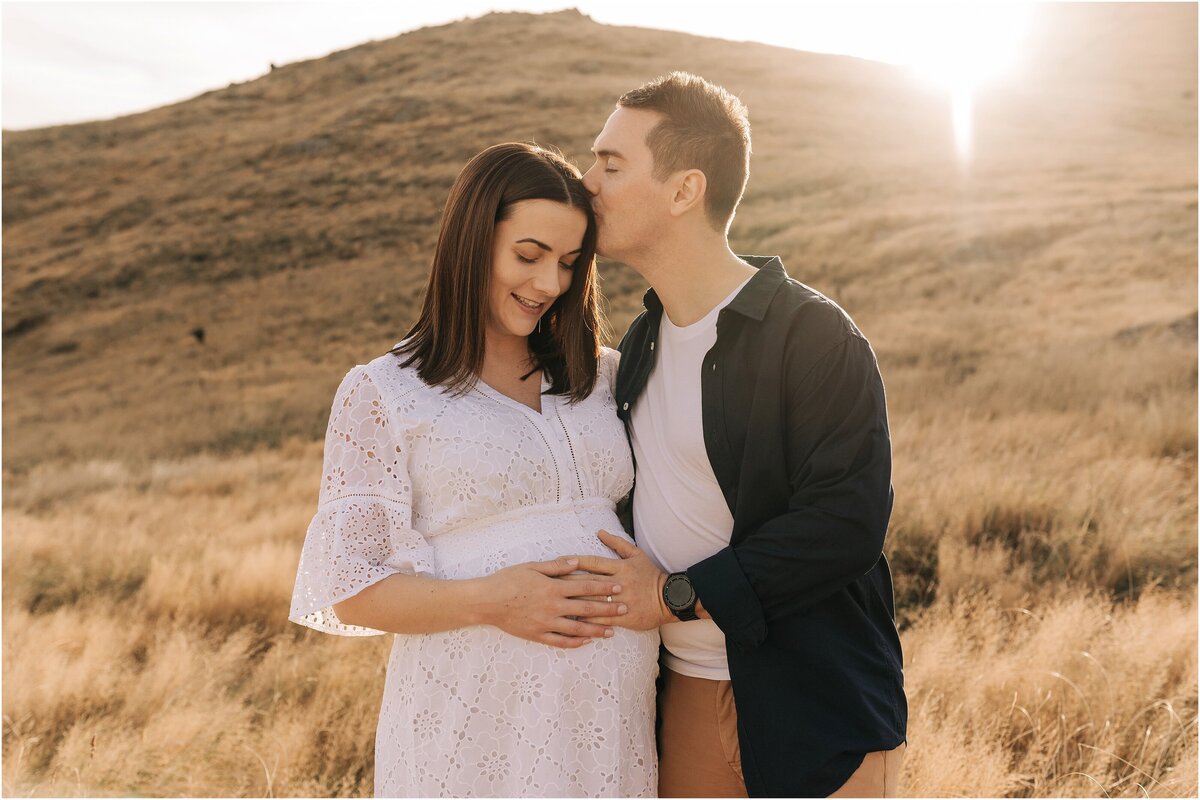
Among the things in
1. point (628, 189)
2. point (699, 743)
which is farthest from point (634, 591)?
point (628, 189)

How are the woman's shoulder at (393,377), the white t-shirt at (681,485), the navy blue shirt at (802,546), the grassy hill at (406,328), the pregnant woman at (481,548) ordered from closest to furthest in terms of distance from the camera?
1. the navy blue shirt at (802,546)
2. the pregnant woman at (481,548)
3. the woman's shoulder at (393,377)
4. the white t-shirt at (681,485)
5. the grassy hill at (406,328)

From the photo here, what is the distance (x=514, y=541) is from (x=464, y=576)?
6.6 inches

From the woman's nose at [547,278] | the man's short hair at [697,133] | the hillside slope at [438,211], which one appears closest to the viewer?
the woman's nose at [547,278]

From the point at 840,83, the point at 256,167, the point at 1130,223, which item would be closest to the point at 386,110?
the point at 256,167

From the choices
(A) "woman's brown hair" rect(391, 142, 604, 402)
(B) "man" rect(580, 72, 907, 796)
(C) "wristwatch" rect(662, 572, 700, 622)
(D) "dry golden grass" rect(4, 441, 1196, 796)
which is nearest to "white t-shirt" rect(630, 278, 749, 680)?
(B) "man" rect(580, 72, 907, 796)

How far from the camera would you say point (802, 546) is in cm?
213

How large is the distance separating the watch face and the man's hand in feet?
0.12

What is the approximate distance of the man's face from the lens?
2.71 meters

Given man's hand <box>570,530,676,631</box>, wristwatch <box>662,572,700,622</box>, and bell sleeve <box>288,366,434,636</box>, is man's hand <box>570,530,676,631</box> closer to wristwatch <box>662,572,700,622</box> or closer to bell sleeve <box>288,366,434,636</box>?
wristwatch <box>662,572,700,622</box>

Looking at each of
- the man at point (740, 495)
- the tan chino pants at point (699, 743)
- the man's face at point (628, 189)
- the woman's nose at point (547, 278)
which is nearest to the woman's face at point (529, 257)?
the woman's nose at point (547, 278)

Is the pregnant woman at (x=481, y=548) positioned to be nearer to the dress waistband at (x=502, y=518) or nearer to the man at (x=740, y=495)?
the dress waistband at (x=502, y=518)

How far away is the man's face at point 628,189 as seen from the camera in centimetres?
271

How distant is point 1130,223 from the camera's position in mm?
18359

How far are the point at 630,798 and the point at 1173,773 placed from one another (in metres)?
2.31
